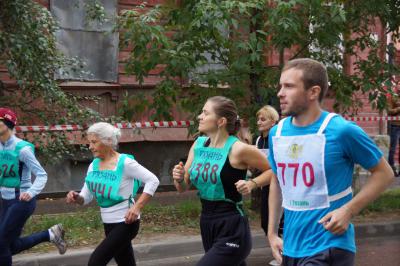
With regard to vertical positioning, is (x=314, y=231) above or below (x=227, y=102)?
below

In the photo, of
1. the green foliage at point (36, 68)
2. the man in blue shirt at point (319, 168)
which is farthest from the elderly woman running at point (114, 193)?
the green foliage at point (36, 68)

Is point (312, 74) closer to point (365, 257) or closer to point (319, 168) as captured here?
point (319, 168)

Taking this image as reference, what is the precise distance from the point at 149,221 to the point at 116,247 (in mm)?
4124

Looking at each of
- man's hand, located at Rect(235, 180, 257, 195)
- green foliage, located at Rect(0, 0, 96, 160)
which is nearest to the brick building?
green foliage, located at Rect(0, 0, 96, 160)

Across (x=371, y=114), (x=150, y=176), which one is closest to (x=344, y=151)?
(x=150, y=176)

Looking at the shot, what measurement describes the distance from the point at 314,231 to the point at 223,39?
6335 mm

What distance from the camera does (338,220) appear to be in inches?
144

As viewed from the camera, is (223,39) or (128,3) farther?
(128,3)

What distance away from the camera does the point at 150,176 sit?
6.07 metres

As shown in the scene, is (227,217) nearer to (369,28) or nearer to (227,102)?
(227,102)

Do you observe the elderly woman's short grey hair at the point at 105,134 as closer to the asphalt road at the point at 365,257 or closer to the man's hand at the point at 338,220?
the asphalt road at the point at 365,257

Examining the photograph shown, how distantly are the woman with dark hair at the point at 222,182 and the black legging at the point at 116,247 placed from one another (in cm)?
86

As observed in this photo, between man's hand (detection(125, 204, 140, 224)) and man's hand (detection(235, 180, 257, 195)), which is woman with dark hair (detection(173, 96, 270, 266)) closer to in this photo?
man's hand (detection(235, 180, 257, 195))

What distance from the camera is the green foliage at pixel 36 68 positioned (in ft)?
28.8
